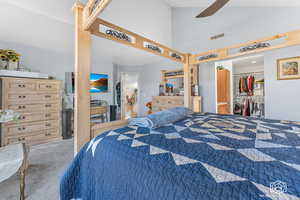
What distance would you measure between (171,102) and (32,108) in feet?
10.2

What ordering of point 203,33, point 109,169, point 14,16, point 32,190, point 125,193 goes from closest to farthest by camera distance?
point 125,193
point 109,169
point 32,190
point 14,16
point 203,33

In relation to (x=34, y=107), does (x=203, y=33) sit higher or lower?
higher

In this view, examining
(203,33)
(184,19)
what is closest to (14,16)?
(184,19)

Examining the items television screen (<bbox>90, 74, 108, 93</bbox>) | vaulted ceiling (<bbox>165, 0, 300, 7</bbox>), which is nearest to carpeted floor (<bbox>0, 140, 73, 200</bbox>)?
television screen (<bbox>90, 74, 108, 93</bbox>)

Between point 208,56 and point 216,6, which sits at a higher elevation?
point 216,6

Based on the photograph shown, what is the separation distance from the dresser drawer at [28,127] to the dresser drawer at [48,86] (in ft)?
2.31

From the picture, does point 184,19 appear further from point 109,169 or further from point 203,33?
point 109,169

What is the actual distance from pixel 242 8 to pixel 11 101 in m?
4.95

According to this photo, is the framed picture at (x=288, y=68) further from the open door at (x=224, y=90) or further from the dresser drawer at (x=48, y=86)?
the dresser drawer at (x=48, y=86)

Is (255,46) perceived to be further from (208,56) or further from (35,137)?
(35,137)

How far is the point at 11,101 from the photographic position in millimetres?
2344

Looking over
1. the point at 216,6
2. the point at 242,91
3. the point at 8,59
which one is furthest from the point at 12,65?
the point at 242,91
